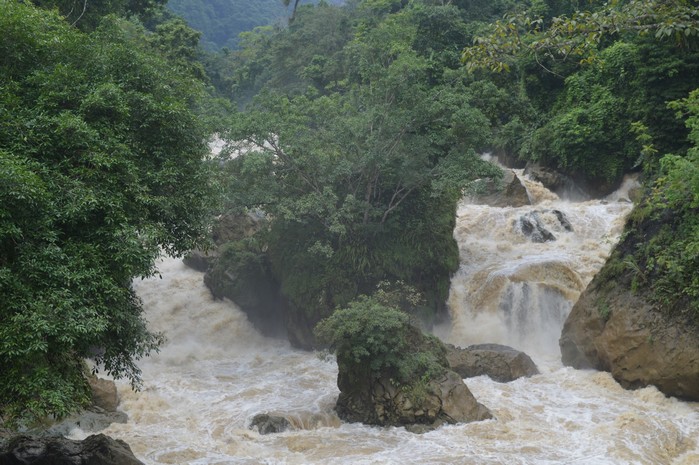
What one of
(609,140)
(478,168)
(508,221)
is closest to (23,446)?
(478,168)

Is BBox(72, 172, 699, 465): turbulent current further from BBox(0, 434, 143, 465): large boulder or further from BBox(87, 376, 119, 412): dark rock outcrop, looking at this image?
BBox(0, 434, 143, 465): large boulder

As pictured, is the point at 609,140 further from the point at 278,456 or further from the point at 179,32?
the point at 179,32

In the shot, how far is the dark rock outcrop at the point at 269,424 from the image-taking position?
13.2 meters

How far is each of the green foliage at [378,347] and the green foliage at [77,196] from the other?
416 centimetres

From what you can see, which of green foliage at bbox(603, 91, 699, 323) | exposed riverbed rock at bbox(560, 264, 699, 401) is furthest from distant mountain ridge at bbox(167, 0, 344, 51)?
exposed riverbed rock at bbox(560, 264, 699, 401)

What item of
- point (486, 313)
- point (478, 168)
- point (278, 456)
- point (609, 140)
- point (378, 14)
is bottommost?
point (278, 456)

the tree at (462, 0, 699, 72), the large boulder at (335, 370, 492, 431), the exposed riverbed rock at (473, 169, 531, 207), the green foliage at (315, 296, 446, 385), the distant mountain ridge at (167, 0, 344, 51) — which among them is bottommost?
the large boulder at (335, 370, 492, 431)

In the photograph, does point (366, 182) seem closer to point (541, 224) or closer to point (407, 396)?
point (541, 224)

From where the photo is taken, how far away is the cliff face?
44.4 ft

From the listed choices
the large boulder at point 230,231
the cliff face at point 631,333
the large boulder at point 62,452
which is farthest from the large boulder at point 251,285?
the large boulder at point 62,452

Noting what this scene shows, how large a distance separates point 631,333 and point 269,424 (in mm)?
7696

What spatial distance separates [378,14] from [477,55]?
1446 inches

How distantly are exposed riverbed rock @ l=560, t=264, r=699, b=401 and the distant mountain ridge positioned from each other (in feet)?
185

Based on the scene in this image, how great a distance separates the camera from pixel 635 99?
21984 millimetres
